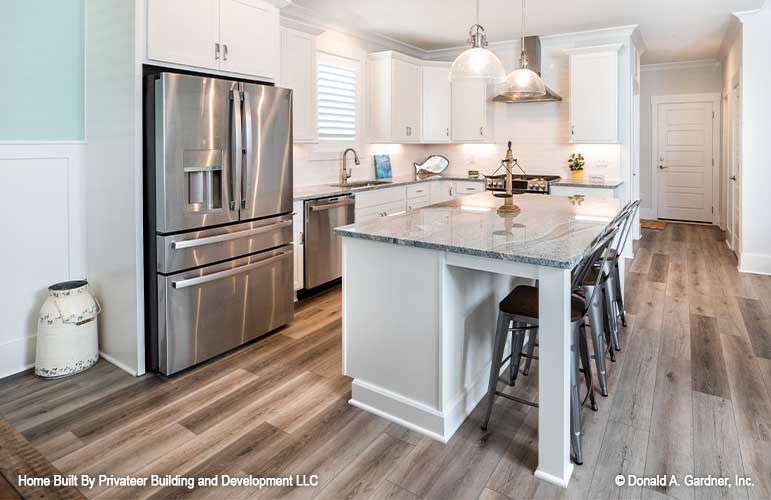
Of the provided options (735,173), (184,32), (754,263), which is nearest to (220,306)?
(184,32)

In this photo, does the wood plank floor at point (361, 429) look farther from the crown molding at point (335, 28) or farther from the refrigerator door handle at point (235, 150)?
the crown molding at point (335, 28)

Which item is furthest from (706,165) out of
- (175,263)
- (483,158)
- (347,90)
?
(175,263)

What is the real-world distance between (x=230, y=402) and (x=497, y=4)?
4139 millimetres

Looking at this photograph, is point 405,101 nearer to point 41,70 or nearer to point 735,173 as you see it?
point 41,70

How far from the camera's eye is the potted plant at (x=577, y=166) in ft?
19.8

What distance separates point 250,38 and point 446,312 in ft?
7.69

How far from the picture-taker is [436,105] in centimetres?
642

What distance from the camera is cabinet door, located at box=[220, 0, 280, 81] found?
318 cm

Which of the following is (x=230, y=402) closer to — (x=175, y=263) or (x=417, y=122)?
(x=175, y=263)

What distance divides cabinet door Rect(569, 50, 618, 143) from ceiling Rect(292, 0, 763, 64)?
37cm

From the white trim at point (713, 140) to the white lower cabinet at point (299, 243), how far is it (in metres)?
7.00

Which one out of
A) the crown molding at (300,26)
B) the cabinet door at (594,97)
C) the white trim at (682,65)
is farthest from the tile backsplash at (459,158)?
the white trim at (682,65)

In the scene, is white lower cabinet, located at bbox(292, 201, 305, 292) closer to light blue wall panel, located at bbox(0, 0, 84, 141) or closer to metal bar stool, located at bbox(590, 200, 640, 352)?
light blue wall panel, located at bbox(0, 0, 84, 141)

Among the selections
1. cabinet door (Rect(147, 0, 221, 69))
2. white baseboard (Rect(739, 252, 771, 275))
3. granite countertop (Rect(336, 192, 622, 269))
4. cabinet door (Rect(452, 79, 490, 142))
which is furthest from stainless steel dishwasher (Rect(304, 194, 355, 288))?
white baseboard (Rect(739, 252, 771, 275))
